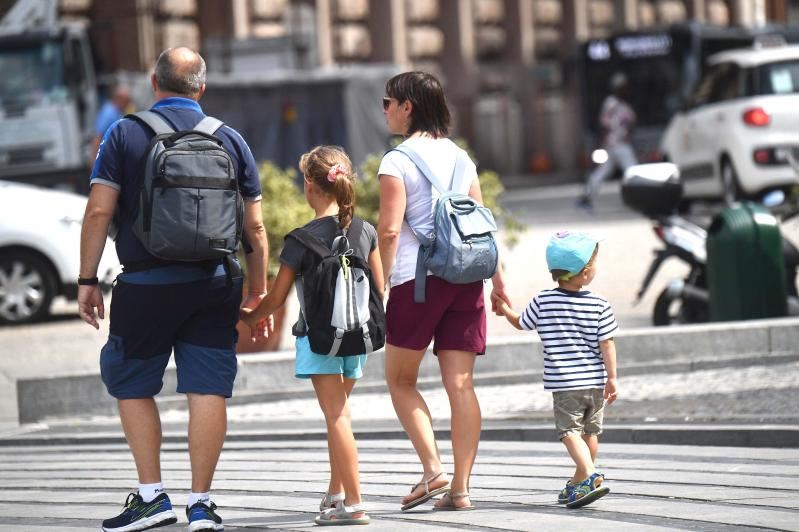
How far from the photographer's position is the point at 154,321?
21.3 feet

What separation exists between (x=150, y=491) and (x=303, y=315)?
81 centimetres

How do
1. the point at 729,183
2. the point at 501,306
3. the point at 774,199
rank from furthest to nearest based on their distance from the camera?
the point at 729,183
the point at 774,199
the point at 501,306

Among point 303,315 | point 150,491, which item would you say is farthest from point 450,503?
point 150,491

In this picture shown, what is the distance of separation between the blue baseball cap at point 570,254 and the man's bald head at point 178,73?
145 cm

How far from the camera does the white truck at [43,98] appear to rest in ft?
80.3

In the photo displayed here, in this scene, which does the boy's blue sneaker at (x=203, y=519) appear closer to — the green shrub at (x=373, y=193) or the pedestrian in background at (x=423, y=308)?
the pedestrian in background at (x=423, y=308)

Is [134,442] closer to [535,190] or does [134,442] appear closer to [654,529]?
[654,529]

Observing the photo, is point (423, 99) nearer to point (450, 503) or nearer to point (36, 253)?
point (450, 503)

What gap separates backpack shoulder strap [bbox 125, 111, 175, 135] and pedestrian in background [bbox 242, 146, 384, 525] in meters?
0.56

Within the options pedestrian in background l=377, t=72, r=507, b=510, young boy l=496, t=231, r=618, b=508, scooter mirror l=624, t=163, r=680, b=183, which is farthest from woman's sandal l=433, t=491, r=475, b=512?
scooter mirror l=624, t=163, r=680, b=183

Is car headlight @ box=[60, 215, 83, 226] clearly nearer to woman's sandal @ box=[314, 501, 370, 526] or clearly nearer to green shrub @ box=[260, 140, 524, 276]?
green shrub @ box=[260, 140, 524, 276]

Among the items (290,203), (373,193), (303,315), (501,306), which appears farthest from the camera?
(373,193)

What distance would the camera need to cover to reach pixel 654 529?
6.20 metres

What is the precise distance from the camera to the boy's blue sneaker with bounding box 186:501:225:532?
636cm
